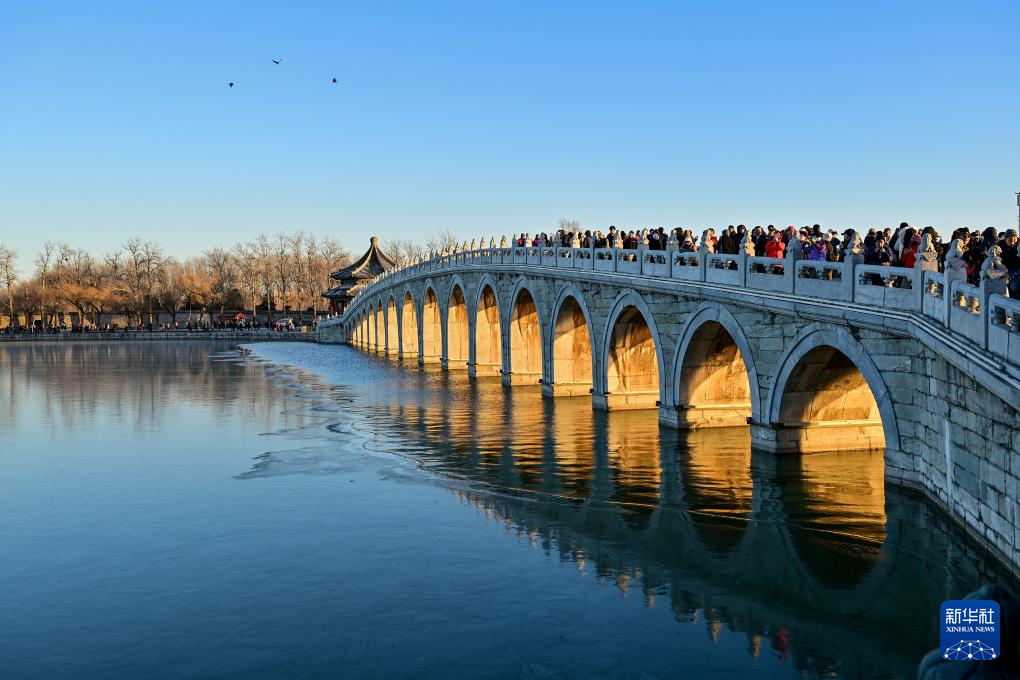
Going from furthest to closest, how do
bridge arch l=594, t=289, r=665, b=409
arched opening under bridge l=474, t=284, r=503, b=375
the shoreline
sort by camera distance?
the shoreline
arched opening under bridge l=474, t=284, r=503, b=375
bridge arch l=594, t=289, r=665, b=409

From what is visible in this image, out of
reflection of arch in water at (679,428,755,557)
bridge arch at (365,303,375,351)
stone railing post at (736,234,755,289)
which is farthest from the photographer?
bridge arch at (365,303,375,351)

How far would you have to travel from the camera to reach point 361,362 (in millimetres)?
48156

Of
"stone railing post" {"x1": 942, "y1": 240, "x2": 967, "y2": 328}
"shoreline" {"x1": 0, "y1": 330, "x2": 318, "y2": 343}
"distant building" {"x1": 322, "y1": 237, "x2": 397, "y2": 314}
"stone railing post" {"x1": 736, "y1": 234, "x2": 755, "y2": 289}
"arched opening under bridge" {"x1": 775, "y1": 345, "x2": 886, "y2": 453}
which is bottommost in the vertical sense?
"arched opening under bridge" {"x1": 775, "y1": 345, "x2": 886, "y2": 453}

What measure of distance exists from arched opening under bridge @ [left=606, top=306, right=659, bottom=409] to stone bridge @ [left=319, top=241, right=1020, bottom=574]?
32mm

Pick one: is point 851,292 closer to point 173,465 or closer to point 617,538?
point 617,538

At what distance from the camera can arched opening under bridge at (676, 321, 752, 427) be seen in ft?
65.5

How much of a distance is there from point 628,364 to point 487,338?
13.6 metres

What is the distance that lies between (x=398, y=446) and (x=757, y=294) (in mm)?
7925

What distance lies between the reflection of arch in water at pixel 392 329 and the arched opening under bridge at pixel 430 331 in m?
5.88

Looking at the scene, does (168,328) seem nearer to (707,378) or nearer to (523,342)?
(523,342)

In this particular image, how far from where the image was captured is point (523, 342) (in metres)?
33.0

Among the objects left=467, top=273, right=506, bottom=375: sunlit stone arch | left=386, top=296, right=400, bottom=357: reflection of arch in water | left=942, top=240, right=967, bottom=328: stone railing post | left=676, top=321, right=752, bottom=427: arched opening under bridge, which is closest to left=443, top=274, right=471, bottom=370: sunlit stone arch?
left=467, top=273, right=506, bottom=375: sunlit stone arch

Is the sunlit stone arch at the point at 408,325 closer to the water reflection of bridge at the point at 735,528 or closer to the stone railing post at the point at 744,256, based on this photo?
the water reflection of bridge at the point at 735,528

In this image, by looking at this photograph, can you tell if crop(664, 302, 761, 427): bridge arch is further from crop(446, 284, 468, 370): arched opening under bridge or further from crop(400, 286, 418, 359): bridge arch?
crop(400, 286, 418, 359): bridge arch
